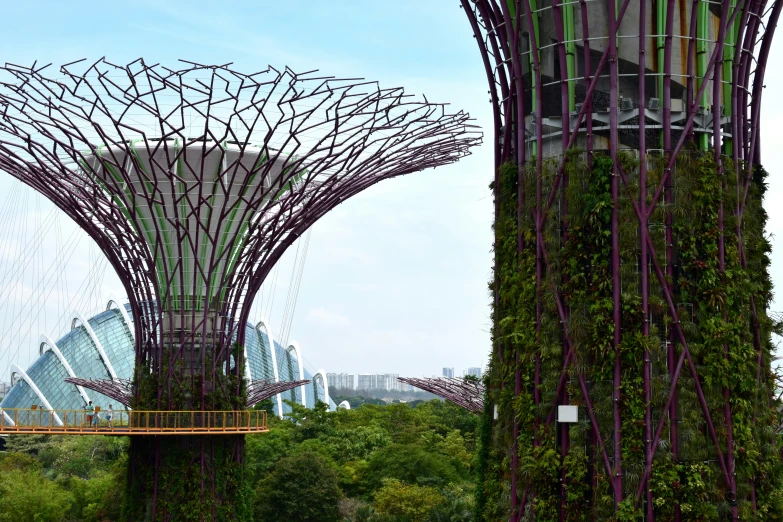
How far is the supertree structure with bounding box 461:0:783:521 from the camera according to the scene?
20.5m

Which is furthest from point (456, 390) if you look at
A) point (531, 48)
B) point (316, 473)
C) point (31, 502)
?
point (531, 48)

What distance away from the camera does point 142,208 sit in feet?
125

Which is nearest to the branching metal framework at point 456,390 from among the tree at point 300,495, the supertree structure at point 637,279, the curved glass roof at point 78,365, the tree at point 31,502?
the tree at point 300,495

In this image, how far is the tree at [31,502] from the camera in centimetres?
4056

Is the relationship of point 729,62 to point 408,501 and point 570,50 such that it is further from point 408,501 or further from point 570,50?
point 408,501

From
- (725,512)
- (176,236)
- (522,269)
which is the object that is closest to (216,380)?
(176,236)

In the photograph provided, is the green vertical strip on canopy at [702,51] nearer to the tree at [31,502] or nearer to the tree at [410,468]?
the tree at [410,468]

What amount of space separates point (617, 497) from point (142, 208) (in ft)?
75.6

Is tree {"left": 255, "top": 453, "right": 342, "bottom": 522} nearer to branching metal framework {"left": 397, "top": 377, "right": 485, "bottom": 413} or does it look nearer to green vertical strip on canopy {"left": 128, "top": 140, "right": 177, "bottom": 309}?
branching metal framework {"left": 397, "top": 377, "right": 485, "bottom": 413}

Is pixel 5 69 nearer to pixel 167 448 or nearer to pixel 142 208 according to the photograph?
pixel 142 208

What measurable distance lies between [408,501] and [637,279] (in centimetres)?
2303

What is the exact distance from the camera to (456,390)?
148ft

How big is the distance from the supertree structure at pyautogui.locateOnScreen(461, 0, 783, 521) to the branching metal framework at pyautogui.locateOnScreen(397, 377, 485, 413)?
20049 mm

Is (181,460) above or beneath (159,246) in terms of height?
beneath
